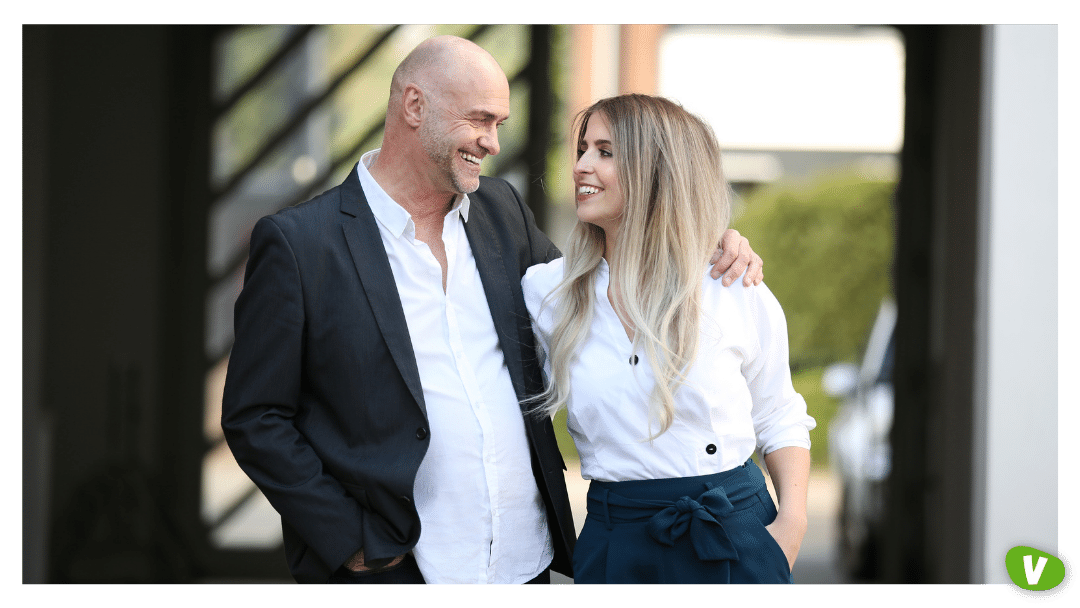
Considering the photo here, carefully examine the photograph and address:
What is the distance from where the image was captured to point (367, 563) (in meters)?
2.12

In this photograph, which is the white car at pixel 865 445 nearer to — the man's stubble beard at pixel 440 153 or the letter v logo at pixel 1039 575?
the letter v logo at pixel 1039 575

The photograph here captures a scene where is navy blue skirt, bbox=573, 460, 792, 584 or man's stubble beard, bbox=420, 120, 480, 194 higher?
man's stubble beard, bbox=420, 120, 480, 194

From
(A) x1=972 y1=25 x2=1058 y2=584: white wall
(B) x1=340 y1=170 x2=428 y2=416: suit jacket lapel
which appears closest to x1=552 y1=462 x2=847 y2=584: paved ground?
(A) x1=972 y1=25 x2=1058 y2=584: white wall

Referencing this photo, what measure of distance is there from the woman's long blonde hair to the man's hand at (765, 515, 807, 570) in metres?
0.40

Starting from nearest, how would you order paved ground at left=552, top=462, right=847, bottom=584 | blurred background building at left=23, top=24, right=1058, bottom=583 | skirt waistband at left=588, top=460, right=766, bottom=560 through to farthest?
skirt waistband at left=588, top=460, right=766, bottom=560 < blurred background building at left=23, top=24, right=1058, bottom=583 < paved ground at left=552, top=462, right=847, bottom=584

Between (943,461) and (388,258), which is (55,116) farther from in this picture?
(943,461)

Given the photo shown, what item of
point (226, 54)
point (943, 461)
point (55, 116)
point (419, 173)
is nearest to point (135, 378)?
point (55, 116)

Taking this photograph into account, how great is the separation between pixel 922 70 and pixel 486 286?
2.95m

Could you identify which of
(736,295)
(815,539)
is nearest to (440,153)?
(736,295)

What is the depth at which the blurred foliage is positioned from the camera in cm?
618

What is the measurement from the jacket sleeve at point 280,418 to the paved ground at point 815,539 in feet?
7.91

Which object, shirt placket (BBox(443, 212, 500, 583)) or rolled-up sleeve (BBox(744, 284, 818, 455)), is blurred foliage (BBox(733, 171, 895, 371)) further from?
shirt placket (BBox(443, 212, 500, 583))

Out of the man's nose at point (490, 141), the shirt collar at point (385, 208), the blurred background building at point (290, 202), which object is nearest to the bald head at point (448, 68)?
the man's nose at point (490, 141)

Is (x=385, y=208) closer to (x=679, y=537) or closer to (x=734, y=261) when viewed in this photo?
(x=734, y=261)
